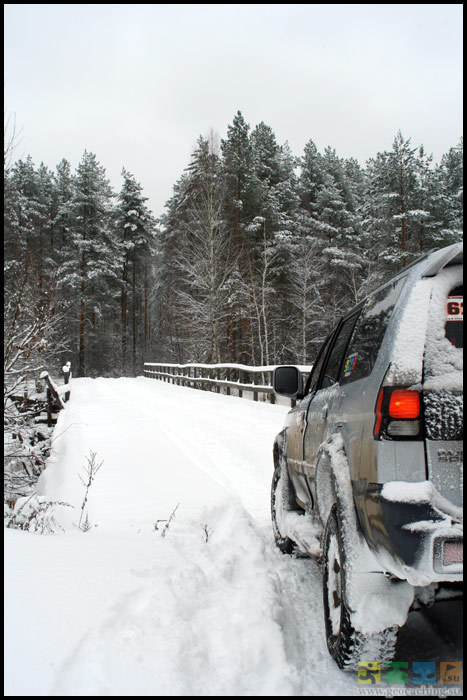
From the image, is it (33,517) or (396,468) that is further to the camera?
(33,517)

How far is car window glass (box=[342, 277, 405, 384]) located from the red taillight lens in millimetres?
315

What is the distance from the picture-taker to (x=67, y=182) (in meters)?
47.3

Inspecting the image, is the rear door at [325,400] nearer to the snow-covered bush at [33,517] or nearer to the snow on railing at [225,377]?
the snow-covered bush at [33,517]

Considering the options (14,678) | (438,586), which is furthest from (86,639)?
(438,586)

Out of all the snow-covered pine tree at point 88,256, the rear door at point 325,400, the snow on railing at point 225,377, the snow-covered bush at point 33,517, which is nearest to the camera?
the rear door at point 325,400

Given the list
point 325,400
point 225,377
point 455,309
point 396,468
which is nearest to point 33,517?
point 325,400

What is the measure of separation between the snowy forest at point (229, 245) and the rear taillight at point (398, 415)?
6748mm

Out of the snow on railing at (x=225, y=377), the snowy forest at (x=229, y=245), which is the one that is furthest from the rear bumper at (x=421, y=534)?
the snow on railing at (x=225, y=377)

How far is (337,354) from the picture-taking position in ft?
10.7

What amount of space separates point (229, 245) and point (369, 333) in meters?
25.4

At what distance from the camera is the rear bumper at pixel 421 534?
5.69ft

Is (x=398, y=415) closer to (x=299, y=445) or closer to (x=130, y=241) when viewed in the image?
(x=299, y=445)

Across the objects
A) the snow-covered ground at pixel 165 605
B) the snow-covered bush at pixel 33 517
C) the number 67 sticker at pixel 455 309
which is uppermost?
the number 67 sticker at pixel 455 309

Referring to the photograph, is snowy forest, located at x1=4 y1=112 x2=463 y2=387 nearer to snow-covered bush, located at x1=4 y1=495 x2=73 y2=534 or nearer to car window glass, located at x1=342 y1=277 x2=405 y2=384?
snow-covered bush, located at x1=4 y1=495 x2=73 y2=534
